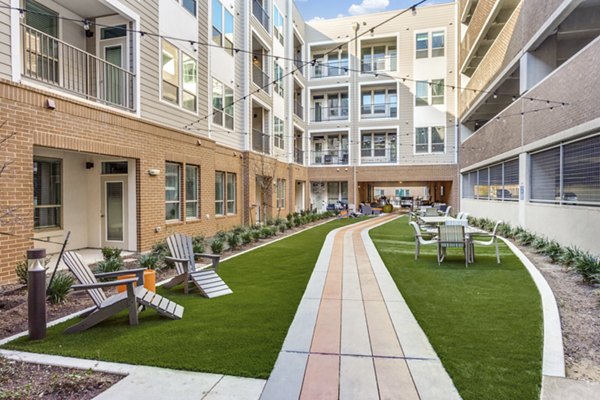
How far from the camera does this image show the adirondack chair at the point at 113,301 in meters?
4.18

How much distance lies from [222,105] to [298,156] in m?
12.9

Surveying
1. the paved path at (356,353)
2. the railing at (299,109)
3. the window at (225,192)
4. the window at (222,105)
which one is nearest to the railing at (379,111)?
the railing at (299,109)

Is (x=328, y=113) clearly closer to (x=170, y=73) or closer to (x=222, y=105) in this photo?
(x=222, y=105)

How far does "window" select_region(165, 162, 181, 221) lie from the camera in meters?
11.0

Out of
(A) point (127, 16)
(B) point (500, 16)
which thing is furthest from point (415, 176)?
(A) point (127, 16)

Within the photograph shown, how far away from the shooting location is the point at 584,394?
116 inches

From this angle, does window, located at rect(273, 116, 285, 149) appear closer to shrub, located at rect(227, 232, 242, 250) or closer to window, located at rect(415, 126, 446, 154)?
window, located at rect(415, 126, 446, 154)

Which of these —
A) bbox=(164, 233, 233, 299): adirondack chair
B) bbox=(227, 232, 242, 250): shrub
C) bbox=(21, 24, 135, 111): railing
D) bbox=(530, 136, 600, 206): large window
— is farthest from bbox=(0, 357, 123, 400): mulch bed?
bbox=(530, 136, 600, 206): large window

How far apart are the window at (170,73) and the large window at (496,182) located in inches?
461

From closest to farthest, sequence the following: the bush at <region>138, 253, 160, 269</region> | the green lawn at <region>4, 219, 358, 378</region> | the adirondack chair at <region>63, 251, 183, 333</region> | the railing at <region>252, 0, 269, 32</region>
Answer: the green lawn at <region>4, 219, 358, 378</region> < the adirondack chair at <region>63, 251, 183, 333</region> < the bush at <region>138, 253, 160, 269</region> < the railing at <region>252, 0, 269, 32</region>

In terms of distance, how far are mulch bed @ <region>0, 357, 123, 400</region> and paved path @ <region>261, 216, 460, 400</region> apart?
1.41 metres

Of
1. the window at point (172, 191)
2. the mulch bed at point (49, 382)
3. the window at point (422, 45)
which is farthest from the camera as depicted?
the window at point (422, 45)

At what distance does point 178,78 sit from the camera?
1136 cm

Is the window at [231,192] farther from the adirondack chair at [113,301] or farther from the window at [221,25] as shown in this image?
the adirondack chair at [113,301]
